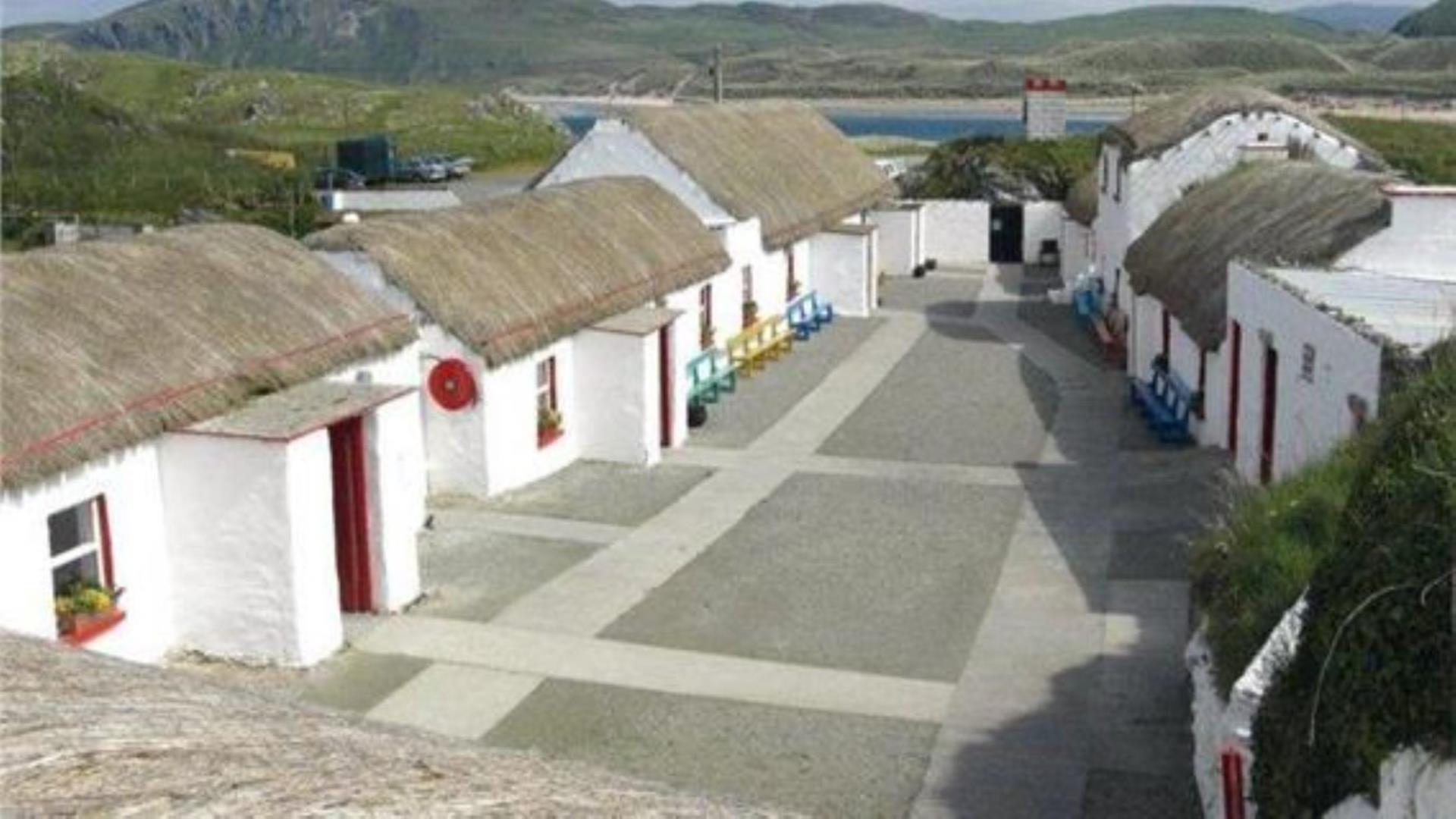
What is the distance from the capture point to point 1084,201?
135 ft

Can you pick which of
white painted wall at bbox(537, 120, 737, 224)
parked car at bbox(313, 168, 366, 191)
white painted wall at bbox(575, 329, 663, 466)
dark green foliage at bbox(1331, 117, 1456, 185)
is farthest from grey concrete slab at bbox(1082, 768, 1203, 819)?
parked car at bbox(313, 168, 366, 191)

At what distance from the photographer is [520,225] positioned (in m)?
25.0

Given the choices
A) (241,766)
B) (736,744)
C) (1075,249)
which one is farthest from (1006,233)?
(241,766)

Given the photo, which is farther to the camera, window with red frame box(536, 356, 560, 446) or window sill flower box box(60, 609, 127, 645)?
window with red frame box(536, 356, 560, 446)

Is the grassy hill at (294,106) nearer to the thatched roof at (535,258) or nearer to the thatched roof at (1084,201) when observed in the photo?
the thatched roof at (1084,201)

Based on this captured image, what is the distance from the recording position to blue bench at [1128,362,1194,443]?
24.6 metres

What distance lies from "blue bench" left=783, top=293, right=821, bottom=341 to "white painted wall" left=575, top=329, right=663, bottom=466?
1192 cm

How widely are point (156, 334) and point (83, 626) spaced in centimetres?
312

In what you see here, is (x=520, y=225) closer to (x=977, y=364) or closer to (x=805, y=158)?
(x=977, y=364)

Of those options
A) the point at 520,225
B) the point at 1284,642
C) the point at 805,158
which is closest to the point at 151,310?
the point at 520,225

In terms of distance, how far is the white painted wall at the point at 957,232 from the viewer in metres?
47.9

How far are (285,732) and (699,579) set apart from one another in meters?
11.1

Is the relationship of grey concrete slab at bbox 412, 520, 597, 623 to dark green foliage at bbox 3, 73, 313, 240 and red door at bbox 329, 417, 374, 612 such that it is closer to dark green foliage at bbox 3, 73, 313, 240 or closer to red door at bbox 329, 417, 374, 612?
red door at bbox 329, 417, 374, 612

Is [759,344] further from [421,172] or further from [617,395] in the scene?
[421,172]
